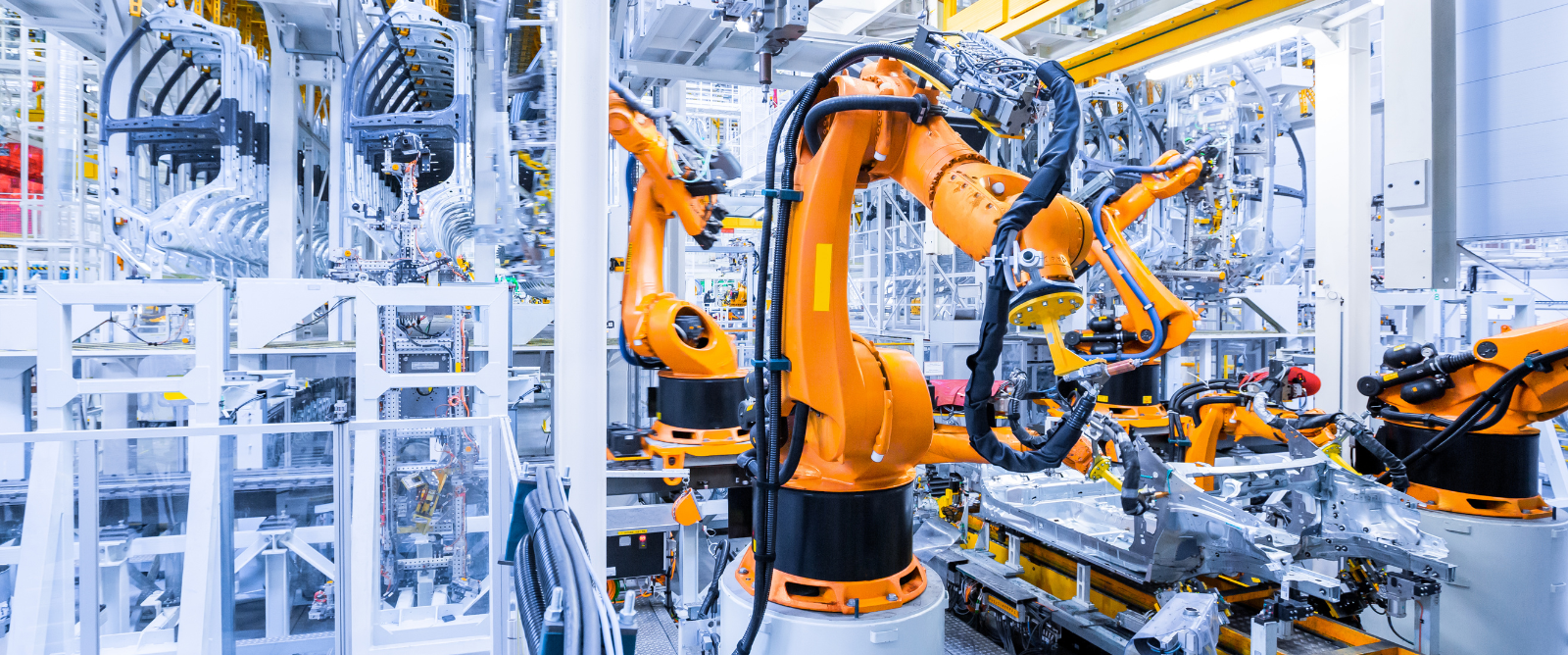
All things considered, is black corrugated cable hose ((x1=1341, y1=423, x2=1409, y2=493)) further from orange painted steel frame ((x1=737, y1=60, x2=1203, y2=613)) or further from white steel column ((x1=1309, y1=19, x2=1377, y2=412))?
orange painted steel frame ((x1=737, y1=60, x2=1203, y2=613))

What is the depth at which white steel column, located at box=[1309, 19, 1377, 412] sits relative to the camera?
590 centimetres

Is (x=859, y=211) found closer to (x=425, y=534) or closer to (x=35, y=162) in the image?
(x=425, y=534)

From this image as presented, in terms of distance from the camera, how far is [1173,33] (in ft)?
15.8

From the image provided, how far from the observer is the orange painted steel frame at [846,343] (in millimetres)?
2646

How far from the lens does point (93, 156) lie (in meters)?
11.8

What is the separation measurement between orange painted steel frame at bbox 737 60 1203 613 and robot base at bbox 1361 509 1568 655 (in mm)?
2991

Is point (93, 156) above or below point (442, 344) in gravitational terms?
above

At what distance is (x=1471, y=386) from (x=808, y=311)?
3.61 meters

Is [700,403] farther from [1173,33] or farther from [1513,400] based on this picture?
[1513,400]

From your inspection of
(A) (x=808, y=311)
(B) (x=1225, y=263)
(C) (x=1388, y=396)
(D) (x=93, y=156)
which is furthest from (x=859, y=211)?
(D) (x=93, y=156)

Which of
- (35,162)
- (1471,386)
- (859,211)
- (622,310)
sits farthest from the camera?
(35,162)

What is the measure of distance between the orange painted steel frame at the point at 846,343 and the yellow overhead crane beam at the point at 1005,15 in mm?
2038

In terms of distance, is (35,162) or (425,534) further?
(35,162)

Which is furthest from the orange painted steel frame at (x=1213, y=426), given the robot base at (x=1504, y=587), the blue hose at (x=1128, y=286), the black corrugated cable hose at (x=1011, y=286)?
the black corrugated cable hose at (x=1011, y=286)
